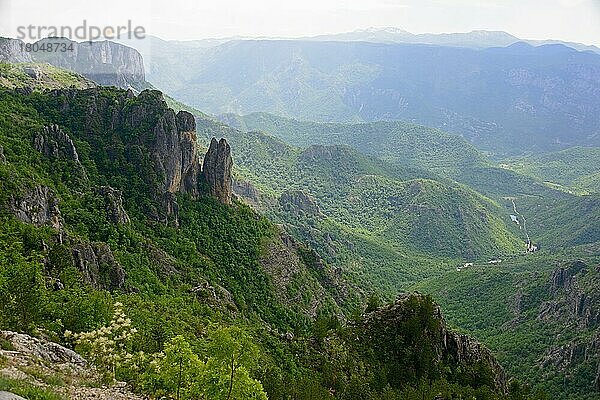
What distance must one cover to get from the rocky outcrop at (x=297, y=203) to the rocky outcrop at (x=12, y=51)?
95078 millimetres

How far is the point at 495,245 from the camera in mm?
188250

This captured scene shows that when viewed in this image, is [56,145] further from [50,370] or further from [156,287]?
[50,370]

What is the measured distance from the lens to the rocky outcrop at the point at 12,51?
179m

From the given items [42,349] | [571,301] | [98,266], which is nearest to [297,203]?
[571,301]

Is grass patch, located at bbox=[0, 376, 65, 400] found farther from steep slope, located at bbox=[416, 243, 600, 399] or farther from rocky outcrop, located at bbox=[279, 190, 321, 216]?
rocky outcrop, located at bbox=[279, 190, 321, 216]

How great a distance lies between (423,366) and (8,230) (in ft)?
121

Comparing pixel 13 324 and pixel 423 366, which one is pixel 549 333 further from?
pixel 13 324

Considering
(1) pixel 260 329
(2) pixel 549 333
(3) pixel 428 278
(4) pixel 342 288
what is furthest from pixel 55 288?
(3) pixel 428 278

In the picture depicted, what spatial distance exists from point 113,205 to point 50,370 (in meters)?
36.6

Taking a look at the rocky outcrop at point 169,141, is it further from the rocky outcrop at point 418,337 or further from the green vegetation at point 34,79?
the green vegetation at point 34,79

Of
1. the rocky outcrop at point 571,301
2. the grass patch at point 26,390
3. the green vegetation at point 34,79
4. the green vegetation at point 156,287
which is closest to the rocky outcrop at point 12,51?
the green vegetation at point 34,79

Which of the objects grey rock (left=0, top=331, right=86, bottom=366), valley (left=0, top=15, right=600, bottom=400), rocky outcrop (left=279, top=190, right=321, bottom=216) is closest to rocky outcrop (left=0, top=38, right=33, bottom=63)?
valley (left=0, top=15, right=600, bottom=400)

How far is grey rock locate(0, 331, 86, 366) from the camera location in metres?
22.4

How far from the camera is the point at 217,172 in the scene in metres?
80.6
